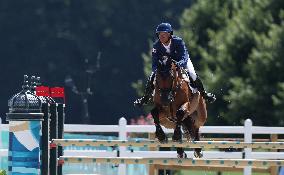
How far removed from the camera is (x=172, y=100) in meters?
11.2

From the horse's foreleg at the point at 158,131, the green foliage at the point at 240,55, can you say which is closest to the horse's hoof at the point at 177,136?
the horse's foreleg at the point at 158,131

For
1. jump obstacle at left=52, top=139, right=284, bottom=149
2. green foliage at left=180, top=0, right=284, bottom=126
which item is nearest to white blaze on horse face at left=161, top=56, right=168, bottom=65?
jump obstacle at left=52, top=139, right=284, bottom=149

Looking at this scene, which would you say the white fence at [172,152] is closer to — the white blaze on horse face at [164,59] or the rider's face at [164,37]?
the rider's face at [164,37]

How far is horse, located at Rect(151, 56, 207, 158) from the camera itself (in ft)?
36.3

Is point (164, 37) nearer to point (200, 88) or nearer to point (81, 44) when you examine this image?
point (200, 88)

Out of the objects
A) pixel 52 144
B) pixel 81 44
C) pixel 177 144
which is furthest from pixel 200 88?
pixel 81 44

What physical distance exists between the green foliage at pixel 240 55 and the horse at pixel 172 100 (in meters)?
18.4

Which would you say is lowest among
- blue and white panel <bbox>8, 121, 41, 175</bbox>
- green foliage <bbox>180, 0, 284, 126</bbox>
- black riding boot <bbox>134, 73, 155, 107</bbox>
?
blue and white panel <bbox>8, 121, 41, 175</bbox>

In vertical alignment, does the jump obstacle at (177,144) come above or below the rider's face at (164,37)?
below

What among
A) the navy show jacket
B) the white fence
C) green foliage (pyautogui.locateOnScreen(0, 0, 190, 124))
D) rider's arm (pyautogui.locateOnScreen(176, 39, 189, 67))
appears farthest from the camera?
→ green foliage (pyautogui.locateOnScreen(0, 0, 190, 124))

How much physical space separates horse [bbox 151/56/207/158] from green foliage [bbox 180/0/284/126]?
18.4 meters

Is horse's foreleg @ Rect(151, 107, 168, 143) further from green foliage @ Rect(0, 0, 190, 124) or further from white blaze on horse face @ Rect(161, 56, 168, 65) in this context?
green foliage @ Rect(0, 0, 190, 124)

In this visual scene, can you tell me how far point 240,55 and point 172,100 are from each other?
2430 centimetres

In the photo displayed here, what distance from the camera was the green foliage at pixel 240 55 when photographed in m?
32.9
